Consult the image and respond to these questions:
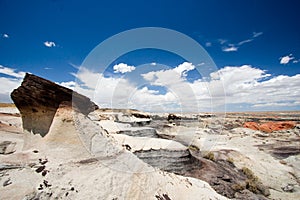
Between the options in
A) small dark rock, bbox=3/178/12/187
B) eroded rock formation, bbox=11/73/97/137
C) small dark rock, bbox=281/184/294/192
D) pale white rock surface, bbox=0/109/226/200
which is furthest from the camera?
small dark rock, bbox=281/184/294/192

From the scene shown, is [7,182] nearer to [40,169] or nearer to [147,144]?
[40,169]

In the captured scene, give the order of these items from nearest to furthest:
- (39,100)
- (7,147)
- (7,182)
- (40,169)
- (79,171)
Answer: (7,182), (40,169), (79,171), (39,100), (7,147)

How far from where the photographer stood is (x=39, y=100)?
14.1 ft

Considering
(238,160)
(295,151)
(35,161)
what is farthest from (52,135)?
(295,151)

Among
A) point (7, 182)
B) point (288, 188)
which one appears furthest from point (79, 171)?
point (288, 188)

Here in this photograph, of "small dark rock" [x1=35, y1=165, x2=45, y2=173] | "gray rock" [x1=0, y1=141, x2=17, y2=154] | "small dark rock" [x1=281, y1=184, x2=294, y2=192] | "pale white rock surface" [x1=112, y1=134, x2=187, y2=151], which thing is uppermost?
"gray rock" [x1=0, y1=141, x2=17, y2=154]

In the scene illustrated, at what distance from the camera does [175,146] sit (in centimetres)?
883

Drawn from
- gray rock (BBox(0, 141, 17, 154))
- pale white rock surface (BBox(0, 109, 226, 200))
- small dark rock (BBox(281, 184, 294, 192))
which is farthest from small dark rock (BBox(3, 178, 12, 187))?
small dark rock (BBox(281, 184, 294, 192))

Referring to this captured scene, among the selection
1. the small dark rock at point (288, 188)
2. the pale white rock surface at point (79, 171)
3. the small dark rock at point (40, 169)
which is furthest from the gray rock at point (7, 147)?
the small dark rock at point (288, 188)

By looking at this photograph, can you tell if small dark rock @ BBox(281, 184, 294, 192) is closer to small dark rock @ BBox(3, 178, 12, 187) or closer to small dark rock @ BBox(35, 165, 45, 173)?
small dark rock @ BBox(35, 165, 45, 173)

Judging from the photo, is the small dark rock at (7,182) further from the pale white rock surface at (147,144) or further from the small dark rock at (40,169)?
the pale white rock surface at (147,144)

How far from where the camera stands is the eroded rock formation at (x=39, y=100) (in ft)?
13.5

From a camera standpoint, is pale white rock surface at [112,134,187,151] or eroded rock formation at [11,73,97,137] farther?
pale white rock surface at [112,134,187,151]

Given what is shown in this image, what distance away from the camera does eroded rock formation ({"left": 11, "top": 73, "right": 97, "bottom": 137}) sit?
4.11 meters
